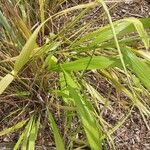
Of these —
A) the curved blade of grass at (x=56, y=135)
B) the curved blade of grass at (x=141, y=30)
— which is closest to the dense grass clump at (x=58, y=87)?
the curved blade of grass at (x=56, y=135)

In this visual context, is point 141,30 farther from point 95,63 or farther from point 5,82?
point 5,82

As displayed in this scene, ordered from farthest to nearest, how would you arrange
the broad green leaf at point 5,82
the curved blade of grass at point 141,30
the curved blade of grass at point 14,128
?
the curved blade of grass at point 14,128, the broad green leaf at point 5,82, the curved blade of grass at point 141,30

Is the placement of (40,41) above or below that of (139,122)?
above

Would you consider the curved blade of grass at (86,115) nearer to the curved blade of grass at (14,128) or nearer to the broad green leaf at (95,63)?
the broad green leaf at (95,63)

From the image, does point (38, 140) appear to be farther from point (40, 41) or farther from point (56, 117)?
point (40, 41)

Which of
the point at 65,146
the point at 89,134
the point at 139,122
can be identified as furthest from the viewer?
the point at 139,122

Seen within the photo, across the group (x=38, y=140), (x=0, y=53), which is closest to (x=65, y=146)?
(x=38, y=140)

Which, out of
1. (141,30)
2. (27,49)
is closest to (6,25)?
(27,49)

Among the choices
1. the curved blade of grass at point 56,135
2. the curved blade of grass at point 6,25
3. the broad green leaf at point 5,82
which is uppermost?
the curved blade of grass at point 6,25

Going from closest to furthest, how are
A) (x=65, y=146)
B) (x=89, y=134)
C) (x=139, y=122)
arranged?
(x=89, y=134) → (x=65, y=146) → (x=139, y=122)
